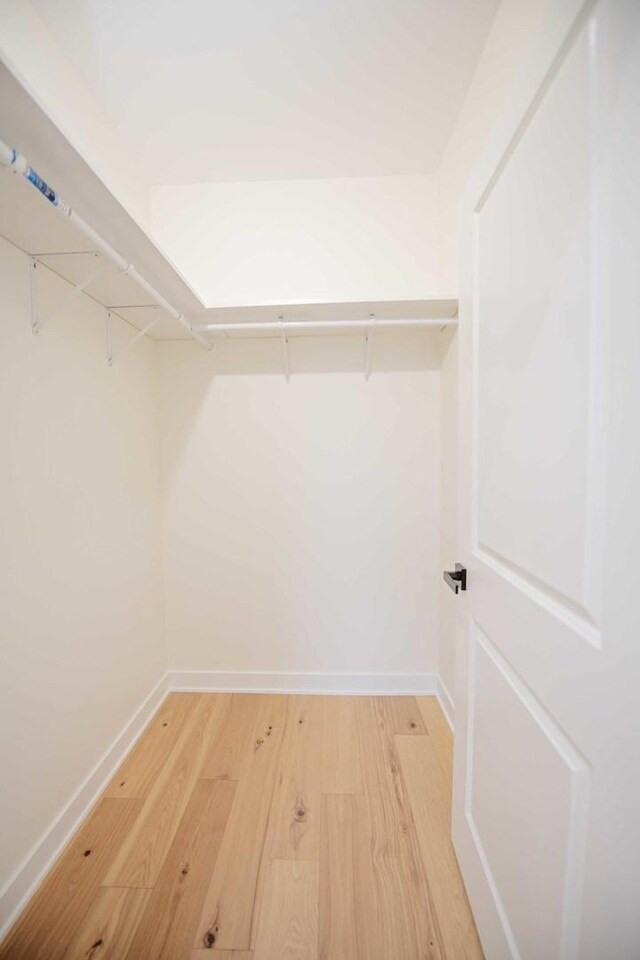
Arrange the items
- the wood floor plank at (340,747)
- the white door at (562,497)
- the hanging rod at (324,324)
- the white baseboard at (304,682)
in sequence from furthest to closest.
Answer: the white baseboard at (304,682) < the hanging rod at (324,324) < the wood floor plank at (340,747) < the white door at (562,497)

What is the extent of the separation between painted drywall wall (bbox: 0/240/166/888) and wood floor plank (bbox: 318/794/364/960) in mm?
904

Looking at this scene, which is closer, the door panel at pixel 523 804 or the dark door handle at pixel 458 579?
the door panel at pixel 523 804

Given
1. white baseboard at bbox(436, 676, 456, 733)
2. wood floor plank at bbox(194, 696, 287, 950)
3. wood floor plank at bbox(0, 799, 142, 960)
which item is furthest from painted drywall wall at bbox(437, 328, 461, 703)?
wood floor plank at bbox(0, 799, 142, 960)

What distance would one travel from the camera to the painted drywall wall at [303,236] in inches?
67.1

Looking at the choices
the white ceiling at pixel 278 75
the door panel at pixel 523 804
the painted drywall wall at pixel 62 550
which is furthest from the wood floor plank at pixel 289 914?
the white ceiling at pixel 278 75

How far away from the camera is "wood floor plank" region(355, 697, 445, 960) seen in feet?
2.97

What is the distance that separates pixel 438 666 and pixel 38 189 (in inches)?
91.4

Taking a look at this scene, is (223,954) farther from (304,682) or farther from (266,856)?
(304,682)

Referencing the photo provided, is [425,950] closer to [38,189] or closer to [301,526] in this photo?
[301,526]

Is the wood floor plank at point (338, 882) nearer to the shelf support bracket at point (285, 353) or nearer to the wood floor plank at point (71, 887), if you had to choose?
the wood floor plank at point (71, 887)

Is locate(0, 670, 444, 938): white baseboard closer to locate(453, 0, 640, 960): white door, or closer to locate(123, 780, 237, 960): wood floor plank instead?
locate(123, 780, 237, 960): wood floor plank

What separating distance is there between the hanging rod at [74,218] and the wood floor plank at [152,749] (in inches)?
74.1

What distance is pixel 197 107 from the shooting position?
1349mm

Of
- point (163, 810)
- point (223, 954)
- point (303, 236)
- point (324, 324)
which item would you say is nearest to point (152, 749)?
point (163, 810)
